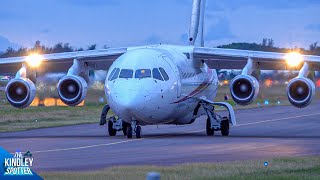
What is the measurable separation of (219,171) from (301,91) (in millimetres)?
12885

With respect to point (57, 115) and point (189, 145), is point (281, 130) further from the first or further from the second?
point (57, 115)

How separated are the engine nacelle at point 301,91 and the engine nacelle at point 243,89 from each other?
1159mm

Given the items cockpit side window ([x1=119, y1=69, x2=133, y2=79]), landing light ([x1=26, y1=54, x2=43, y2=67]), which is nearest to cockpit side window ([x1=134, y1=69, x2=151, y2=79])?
cockpit side window ([x1=119, y1=69, x2=133, y2=79])

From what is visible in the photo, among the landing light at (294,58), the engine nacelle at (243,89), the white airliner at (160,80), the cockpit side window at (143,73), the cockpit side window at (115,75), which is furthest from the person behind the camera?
the landing light at (294,58)

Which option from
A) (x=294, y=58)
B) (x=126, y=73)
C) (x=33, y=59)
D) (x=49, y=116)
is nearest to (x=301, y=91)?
(x=294, y=58)

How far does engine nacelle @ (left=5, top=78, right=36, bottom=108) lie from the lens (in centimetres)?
3238

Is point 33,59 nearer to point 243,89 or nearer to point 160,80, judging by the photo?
point 160,80

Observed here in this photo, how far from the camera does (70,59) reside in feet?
112

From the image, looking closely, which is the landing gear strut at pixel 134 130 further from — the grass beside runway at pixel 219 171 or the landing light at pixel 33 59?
the grass beside runway at pixel 219 171

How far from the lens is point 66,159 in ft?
73.9

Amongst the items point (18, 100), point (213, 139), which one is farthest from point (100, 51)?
point (213, 139)

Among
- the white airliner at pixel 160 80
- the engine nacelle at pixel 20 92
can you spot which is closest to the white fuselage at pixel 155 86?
the white airliner at pixel 160 80

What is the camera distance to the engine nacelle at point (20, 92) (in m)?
32.4

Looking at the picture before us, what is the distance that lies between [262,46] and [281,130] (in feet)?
42.7
